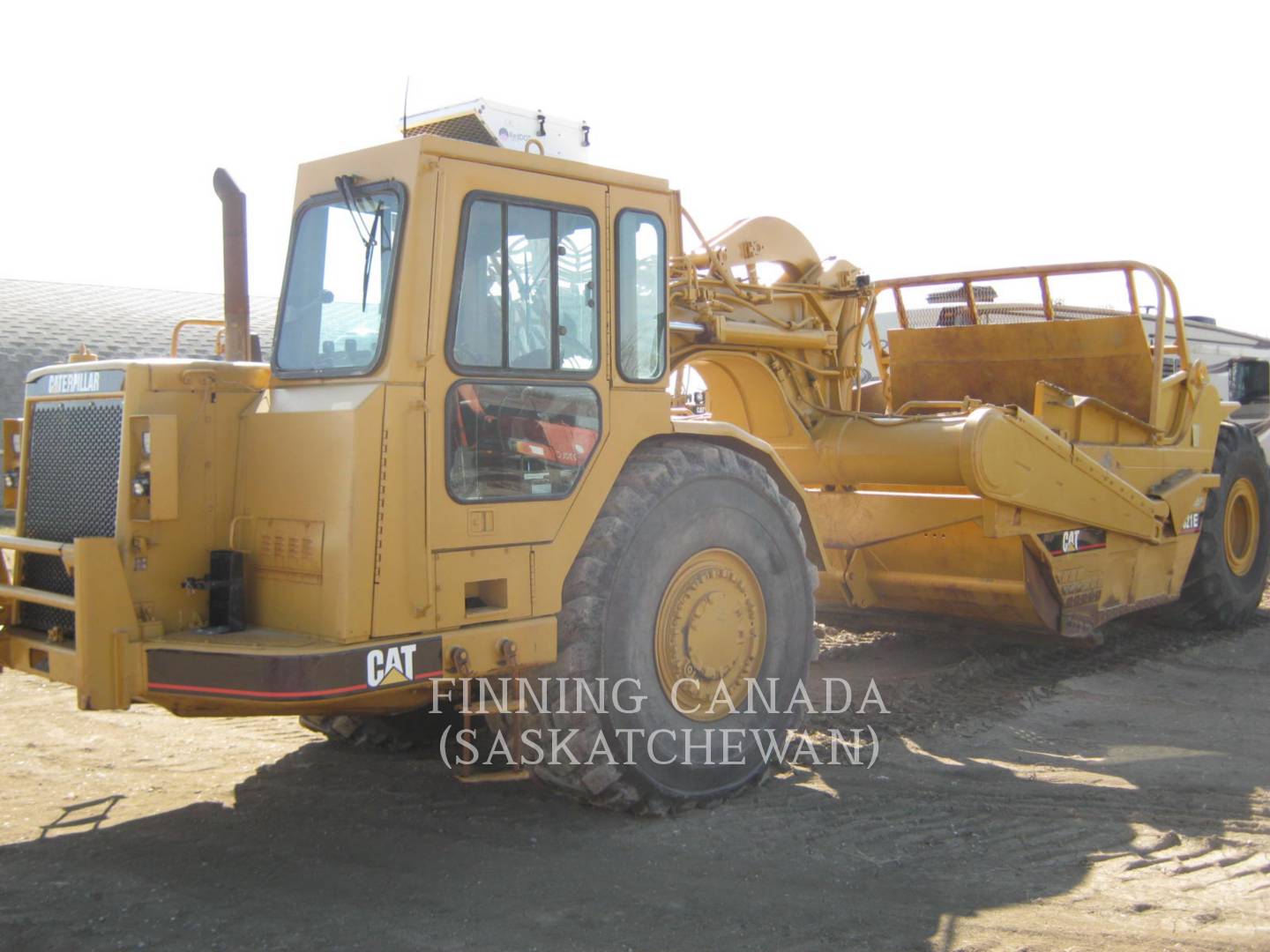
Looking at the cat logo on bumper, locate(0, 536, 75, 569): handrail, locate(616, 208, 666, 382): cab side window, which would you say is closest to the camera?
the cat logo on bumper

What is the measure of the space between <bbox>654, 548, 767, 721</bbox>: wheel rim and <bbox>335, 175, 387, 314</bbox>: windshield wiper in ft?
Result: 5.49

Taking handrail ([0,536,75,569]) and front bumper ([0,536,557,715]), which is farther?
handrail ([0,536,75,569])

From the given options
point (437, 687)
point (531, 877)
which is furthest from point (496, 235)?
point (531, 877)

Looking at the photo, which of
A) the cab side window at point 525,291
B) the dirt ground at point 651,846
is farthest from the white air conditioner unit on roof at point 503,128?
the dirt ground at point 651,846

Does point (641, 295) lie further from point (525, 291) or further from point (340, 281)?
point (340, 281)

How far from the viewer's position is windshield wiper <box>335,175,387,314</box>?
4.51 meters

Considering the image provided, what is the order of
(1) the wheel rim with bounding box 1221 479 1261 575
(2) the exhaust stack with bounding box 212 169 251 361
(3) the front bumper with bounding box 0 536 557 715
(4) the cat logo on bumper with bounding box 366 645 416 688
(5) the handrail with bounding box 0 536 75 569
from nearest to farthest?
(3) the front bumper with bounding box 0 536 557 715
(4) the cat logo on bumper with bounding box 366 645 416 688
(5) the handrail with bounding box 0 536 75 569
(2) the exhaust stack with bounding box 212 169 251 361
(1) the wheel rim with bounding box 1221 479 1261 575

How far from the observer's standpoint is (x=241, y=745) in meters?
6.02

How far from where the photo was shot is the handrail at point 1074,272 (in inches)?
308

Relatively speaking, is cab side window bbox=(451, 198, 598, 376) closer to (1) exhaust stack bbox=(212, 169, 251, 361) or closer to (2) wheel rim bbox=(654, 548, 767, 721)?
(2) wheel rim bbox=(654, 548, 767, 721)

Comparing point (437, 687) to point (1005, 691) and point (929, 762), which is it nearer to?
point (929, 762)

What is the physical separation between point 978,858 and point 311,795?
108 inches

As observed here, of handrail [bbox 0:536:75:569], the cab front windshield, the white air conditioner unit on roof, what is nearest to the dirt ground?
handrail [bbox 0:536:75:569]

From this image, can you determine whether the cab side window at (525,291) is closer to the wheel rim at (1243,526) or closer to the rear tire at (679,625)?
the rear tire at (679,625)
